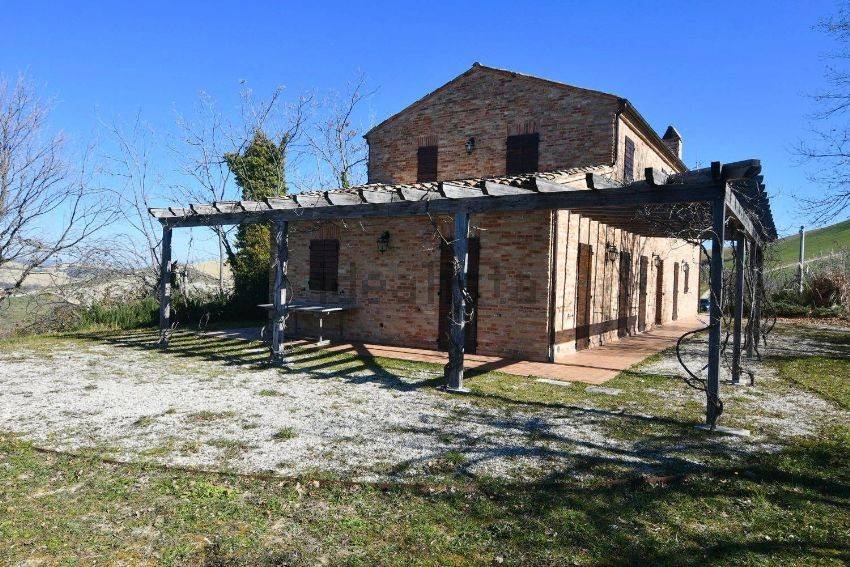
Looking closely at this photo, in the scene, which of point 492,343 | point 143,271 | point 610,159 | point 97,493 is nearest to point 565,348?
point 492,343

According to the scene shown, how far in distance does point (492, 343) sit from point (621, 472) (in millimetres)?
5964

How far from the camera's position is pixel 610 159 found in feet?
38.0

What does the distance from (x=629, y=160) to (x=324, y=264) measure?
8.03m

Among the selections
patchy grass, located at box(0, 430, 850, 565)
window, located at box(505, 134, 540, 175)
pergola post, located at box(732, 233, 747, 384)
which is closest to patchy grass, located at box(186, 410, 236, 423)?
patchy grass, located at box(0, 430, 850, 565)

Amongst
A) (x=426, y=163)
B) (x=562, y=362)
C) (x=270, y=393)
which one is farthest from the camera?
(x=426, y=163)

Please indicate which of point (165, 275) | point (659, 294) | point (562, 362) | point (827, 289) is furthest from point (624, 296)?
Result: point (827, 289)

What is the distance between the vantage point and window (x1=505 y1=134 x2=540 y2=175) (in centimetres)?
1248

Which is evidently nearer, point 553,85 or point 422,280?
point 422,280

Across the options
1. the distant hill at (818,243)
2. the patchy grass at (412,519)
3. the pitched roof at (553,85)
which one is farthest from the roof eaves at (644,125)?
the distant hill at (818,243)

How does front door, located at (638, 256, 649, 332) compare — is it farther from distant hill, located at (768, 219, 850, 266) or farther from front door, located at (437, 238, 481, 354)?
distant hill, located at (768, 219, 850, 266)

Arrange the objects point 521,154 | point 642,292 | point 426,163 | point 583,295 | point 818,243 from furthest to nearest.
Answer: point 818,243
point 642,292
point 426,163
point 521,154
point 583,295

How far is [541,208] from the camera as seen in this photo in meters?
6.88

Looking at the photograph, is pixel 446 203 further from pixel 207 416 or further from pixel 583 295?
pixel 583 295

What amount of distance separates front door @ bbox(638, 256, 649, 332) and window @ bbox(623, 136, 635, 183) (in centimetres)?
320
